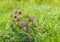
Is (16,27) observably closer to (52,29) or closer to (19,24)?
(19,24)

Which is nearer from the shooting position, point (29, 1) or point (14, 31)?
point (14, 31)

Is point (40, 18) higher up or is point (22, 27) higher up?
point (22, 27)

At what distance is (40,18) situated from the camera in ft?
16.0

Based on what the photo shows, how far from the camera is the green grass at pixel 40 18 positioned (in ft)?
12.5

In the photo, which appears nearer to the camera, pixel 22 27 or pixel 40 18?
pixel 22 27

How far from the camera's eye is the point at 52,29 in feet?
13.8

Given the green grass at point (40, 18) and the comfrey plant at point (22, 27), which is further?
the green grass at point (40, 18)

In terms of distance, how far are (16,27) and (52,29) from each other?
0.88 metres

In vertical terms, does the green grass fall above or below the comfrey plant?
below

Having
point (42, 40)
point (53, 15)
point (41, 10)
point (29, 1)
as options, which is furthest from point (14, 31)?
point (29, 1)

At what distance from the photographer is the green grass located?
12.5 feet

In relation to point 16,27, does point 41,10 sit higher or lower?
lower

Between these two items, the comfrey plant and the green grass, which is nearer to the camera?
the comfrey plant

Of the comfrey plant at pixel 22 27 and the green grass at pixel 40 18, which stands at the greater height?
the comfrey plant at pixel 22 27
